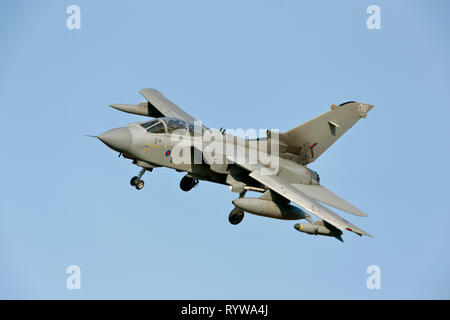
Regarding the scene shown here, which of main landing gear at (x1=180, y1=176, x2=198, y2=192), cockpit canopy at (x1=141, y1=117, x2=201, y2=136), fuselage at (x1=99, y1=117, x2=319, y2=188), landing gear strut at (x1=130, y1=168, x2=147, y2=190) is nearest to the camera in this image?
fuselage at (x1=99, y1=117, x2=319, y2=188)

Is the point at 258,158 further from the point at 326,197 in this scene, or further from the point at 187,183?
the point at 187,183

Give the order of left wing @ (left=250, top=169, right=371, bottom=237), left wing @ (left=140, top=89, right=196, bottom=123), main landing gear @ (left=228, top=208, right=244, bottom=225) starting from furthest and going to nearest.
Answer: left wing @ (left=140, top=89, right=196, bottom=123), main landing gear @ (left=228, top=208, right=244, bottom=225), left wing @ (left=250, top=169, right=371, bottom=237)

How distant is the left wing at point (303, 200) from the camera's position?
19812mm

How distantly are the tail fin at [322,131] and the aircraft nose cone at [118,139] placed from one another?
6677 mm

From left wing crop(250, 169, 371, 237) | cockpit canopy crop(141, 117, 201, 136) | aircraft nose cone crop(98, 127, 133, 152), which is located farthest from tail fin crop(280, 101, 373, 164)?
aircraft nose cone crop(98, 127, 133, 152)

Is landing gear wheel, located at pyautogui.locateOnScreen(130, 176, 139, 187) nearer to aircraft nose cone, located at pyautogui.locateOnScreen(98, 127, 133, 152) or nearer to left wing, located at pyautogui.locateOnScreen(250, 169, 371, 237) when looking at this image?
aircraft nose cone, located at pyautogui.locateOnScreen(98, 127, 133, 152)

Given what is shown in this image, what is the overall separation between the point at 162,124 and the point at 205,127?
9.47 ft

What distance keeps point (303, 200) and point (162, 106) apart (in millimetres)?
10372

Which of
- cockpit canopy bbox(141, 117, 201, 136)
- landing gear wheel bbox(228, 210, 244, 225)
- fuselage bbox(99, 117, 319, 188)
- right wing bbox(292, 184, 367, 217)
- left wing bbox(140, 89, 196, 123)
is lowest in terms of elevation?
landing gear wheel bbox(228, 210, 244, 225)

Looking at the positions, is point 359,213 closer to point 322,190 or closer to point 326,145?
point 322,190

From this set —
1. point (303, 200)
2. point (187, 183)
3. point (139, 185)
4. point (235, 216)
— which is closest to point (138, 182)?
point (139, 185)

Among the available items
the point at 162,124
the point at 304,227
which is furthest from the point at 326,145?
the point at 162,124

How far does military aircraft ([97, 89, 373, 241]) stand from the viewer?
2142 centimetres

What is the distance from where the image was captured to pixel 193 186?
1037 inches
